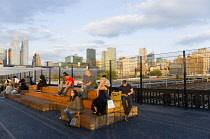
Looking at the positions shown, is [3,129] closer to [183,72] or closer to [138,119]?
[138,119]

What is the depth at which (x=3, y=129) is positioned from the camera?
16.5 feet

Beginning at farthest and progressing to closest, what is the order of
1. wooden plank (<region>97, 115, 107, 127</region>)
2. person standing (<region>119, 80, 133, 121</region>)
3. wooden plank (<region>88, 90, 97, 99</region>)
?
wooden plank (<region>88, 90, 97, 99</region>), person standing (<region>119, 80, 133, 121</region>), wooden plank (<region>97, 115, 107, 127</region>)

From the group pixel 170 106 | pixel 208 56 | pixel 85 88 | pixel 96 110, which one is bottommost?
pixel 170 106

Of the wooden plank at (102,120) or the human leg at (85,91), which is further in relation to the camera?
the human leg at (85,91)

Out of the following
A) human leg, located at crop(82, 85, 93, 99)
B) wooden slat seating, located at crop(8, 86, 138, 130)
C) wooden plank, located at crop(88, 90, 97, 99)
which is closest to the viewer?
wooden slat seating, located at crop(8, 86, 138, 130)

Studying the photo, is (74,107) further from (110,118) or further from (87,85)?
(87,85)

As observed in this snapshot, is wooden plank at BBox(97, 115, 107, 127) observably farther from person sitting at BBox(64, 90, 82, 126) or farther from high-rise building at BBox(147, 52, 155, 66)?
high-rise building at BBox(147, 52, 155, 66)

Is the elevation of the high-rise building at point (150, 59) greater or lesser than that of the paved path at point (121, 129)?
greater

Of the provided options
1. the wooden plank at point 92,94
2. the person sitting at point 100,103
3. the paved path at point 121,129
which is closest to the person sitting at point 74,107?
the paved path at point 121,129

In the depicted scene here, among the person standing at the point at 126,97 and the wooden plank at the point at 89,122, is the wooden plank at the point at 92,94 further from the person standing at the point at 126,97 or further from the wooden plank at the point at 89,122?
the wooden plank at the point at 89,122

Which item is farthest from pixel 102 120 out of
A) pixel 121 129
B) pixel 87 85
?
pixel 87 85

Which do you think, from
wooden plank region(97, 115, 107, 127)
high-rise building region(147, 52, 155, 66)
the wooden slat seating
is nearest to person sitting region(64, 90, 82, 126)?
the wooden slat seating

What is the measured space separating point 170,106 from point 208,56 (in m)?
3.18

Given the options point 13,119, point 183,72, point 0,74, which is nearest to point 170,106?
point 183,72
